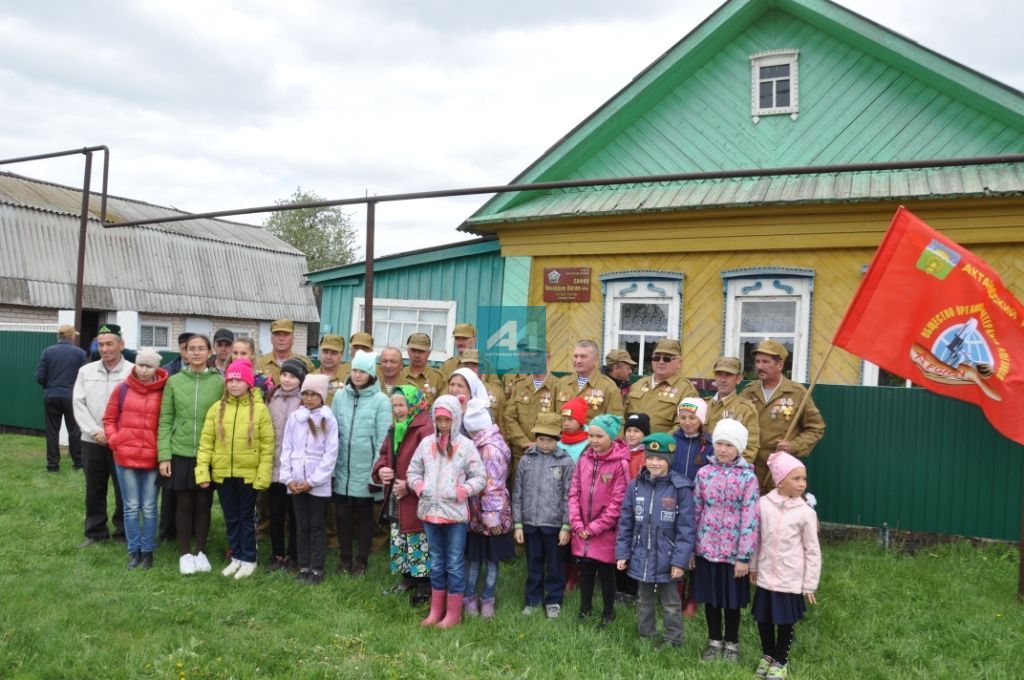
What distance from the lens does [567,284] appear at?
9.76 metres

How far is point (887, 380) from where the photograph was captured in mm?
8305

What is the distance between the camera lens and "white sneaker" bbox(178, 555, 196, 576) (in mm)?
5518

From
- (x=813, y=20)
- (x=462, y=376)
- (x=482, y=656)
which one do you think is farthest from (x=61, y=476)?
(x=813, y=20)

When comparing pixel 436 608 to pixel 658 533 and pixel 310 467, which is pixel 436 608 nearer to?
pixel 310 467

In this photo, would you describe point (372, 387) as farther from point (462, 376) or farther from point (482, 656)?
point (482, 656)

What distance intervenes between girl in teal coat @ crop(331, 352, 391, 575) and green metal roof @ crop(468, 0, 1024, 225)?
4.65m

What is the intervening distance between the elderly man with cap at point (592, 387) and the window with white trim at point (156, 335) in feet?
74.6

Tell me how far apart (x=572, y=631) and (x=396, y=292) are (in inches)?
289

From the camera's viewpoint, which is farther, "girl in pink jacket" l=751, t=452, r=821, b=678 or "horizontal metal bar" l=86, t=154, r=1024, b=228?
"horizontal metal bar" l=86, t=154, r=1024, b=228

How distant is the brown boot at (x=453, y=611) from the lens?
15.5 ft

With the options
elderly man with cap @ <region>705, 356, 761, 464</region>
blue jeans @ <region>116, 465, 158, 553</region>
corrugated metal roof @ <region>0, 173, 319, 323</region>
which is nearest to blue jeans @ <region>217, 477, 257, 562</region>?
blue jeans @ <region>116, 465, 158, 553</region>

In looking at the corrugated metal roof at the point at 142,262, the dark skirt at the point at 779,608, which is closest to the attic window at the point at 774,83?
the dark skirt at the point at 779,608

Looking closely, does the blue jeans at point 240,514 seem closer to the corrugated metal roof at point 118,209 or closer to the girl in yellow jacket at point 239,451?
the girl in yellow jacket at point 239,451

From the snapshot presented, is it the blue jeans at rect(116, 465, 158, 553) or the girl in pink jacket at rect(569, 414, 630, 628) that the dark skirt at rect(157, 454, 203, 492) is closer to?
the blue jeans at rect(116, 465, 158, 553)
